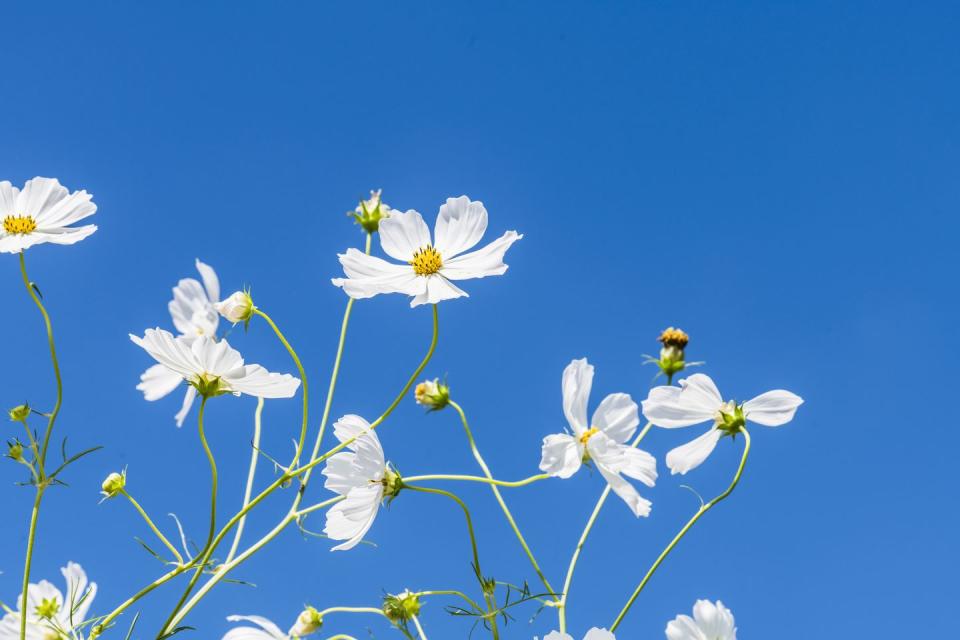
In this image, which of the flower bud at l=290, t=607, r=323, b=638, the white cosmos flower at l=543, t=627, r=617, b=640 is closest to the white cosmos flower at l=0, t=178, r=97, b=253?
the flower bud at l=290, t=607, r=323, b=638

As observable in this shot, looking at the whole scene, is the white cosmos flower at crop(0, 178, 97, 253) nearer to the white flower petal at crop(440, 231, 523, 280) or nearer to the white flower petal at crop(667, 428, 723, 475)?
the white flower petal at crop(440, 231, 523, 280)

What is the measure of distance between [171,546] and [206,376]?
18cm

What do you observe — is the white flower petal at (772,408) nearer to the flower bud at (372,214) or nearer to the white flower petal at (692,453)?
the white flower petal at (692,453)

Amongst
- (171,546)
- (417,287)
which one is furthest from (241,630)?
(417,287)

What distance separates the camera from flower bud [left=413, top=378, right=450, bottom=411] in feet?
3.95

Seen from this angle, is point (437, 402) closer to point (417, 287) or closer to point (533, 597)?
point (417, 287)

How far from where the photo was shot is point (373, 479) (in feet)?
3.54

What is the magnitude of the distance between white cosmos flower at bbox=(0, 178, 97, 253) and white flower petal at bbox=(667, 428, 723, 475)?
800 mm

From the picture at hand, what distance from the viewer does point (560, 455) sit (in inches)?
40.8

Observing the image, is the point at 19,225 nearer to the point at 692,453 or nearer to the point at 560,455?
the point at 560,455

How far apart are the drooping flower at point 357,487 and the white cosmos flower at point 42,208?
0.48 m

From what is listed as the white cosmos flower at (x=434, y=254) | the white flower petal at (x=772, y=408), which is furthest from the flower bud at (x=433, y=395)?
the white flower petal at (x=772, y=408)

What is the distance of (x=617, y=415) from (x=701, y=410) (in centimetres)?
10

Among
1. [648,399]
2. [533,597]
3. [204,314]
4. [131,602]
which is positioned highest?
[204,314]
